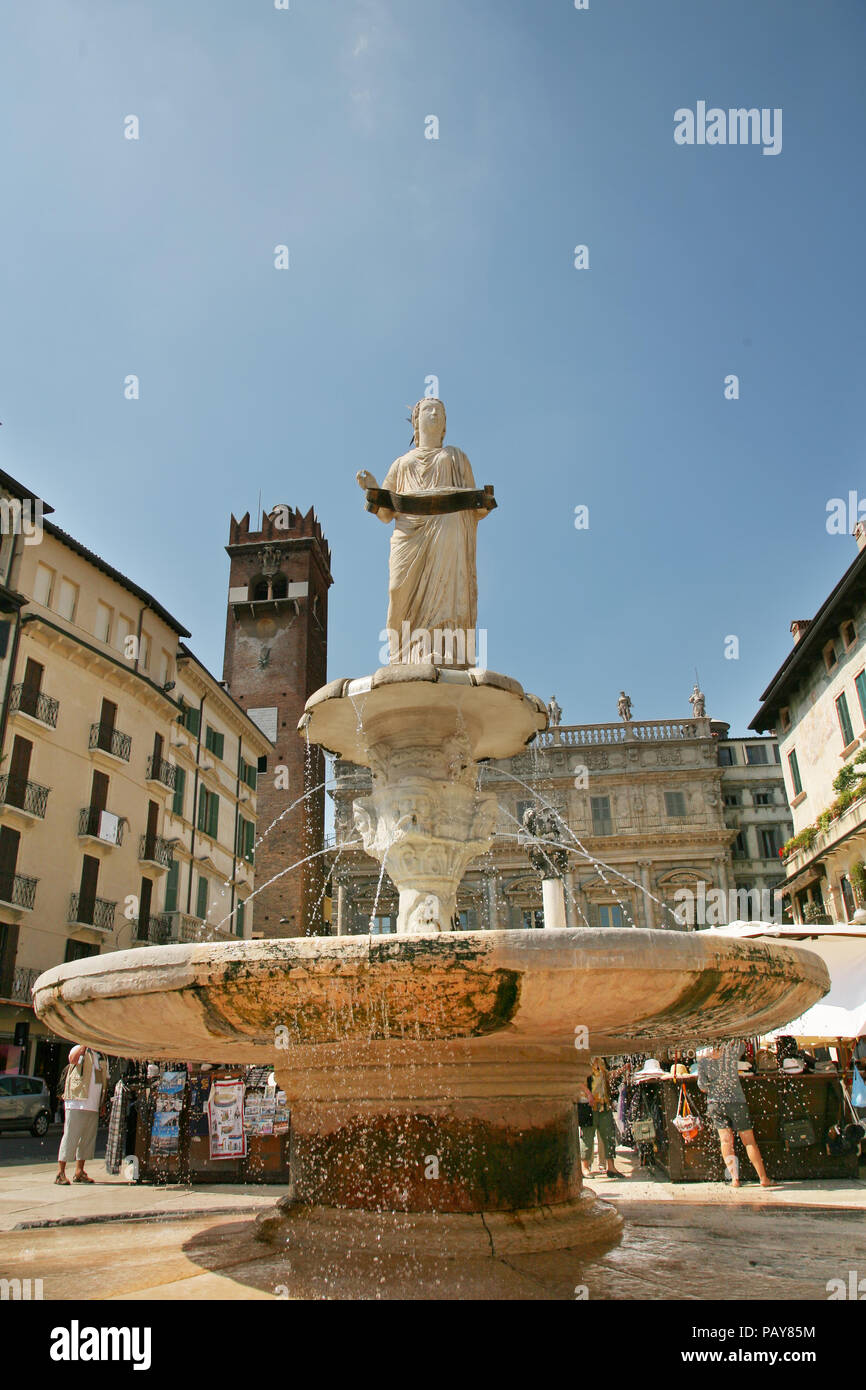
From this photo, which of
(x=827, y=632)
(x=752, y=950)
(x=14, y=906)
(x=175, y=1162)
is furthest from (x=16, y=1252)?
(x=827, y=632)

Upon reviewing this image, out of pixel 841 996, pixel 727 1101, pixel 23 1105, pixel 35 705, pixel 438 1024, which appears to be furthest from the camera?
pixel 35 705

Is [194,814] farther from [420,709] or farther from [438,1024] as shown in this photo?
[438,1024]

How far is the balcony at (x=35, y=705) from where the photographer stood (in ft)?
76.1

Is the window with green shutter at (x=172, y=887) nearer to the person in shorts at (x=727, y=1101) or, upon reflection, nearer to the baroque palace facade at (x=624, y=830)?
the baroque palace facade at (x=624, y=830)

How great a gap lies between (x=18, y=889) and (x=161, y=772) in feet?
25.3

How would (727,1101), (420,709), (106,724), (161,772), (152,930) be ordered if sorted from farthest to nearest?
(161,772), (152,930), (106,724), (727,1101), (420,709)

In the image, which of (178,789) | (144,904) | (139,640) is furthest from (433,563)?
(178,789)

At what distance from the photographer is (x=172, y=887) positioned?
1192 inches

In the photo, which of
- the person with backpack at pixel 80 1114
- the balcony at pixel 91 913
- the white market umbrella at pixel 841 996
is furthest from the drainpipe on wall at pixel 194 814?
the white market umbrella at pixel 841 996

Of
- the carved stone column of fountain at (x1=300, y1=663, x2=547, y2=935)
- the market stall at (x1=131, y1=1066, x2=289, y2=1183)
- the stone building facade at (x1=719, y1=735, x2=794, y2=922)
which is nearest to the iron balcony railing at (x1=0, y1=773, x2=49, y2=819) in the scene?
the market stall at (x1=131, y1=1066, x2=289, y2=1183)

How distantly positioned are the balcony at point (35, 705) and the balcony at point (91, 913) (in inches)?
183

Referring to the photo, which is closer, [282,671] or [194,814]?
[194,814]

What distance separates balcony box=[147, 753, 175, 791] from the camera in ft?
95.8

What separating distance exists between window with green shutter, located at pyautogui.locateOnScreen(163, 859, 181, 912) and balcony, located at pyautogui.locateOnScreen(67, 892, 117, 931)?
3560 mm
